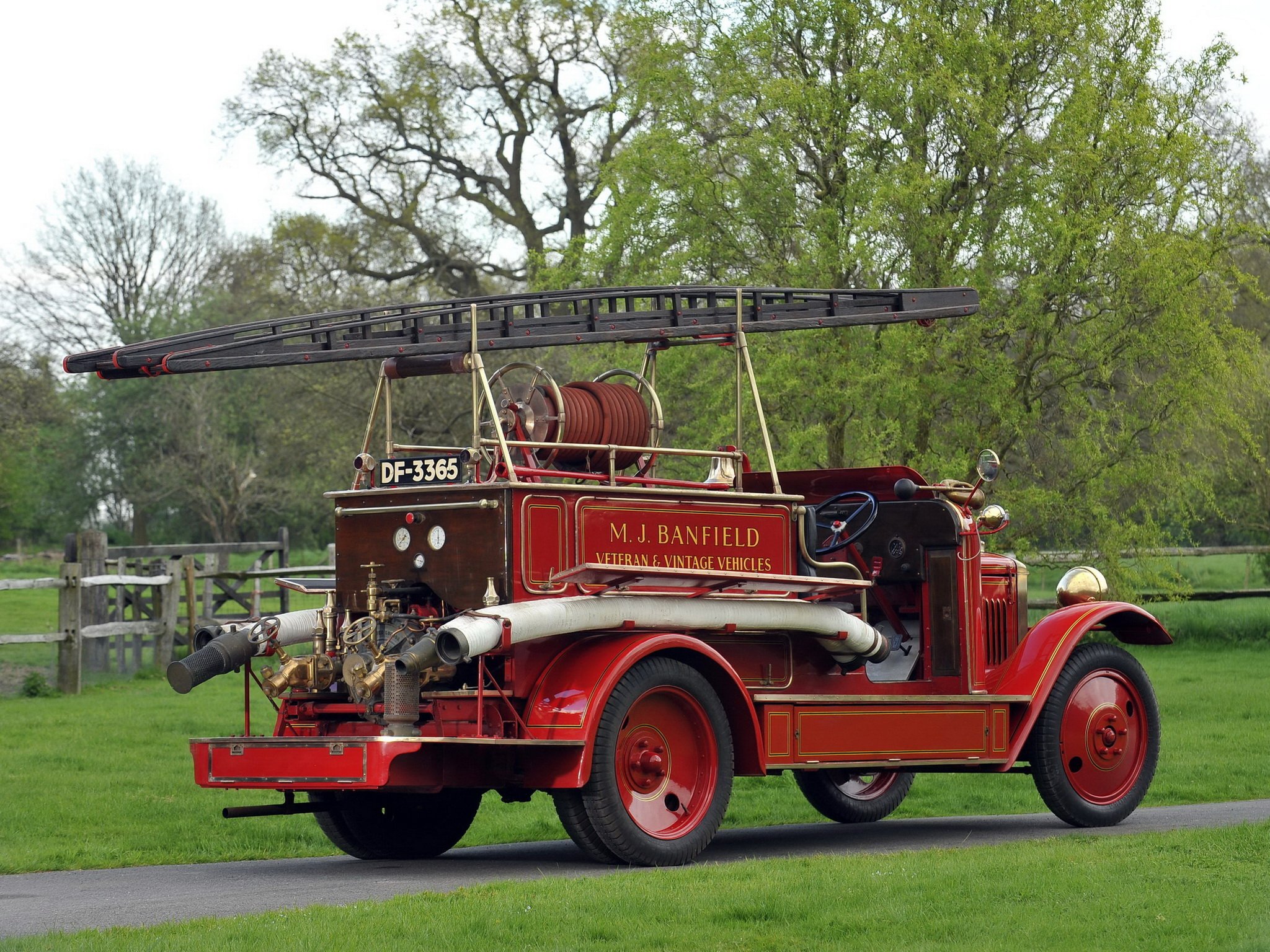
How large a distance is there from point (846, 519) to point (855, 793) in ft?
7.52

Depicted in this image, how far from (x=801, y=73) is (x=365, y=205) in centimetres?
2122

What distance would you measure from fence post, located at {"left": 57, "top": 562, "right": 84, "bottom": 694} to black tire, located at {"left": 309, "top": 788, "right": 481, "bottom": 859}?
10.8 m

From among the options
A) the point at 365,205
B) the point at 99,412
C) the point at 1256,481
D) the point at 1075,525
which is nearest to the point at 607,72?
the point at 365,205

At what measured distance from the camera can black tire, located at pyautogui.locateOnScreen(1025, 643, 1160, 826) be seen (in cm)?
1176

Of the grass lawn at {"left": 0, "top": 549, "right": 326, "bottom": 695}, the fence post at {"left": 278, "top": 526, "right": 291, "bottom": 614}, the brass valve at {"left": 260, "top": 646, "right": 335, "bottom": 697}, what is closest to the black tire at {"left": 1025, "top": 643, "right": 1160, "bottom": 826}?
the brass valve at {"left": 260, "top": 646, "right": 335, "bottom": 697}

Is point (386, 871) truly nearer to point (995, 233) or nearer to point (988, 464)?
point (988, 464)

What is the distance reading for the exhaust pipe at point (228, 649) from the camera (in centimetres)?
993

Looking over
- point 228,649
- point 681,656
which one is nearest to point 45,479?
point 228,649

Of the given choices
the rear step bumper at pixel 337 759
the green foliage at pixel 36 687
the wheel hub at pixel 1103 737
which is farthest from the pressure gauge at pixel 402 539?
the green foliage at pixel 36 687

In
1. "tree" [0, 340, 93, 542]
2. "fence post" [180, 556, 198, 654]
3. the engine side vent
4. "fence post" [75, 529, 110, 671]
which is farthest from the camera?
"tree" [0, 340, 93, 542]

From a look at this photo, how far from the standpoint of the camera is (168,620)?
23234mm

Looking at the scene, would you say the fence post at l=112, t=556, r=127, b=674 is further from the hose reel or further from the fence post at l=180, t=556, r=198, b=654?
the hose reel

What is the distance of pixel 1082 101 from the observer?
1777 centimetres

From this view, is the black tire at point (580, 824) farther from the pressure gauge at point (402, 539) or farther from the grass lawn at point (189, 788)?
the grass lawn at point (189, 788)
